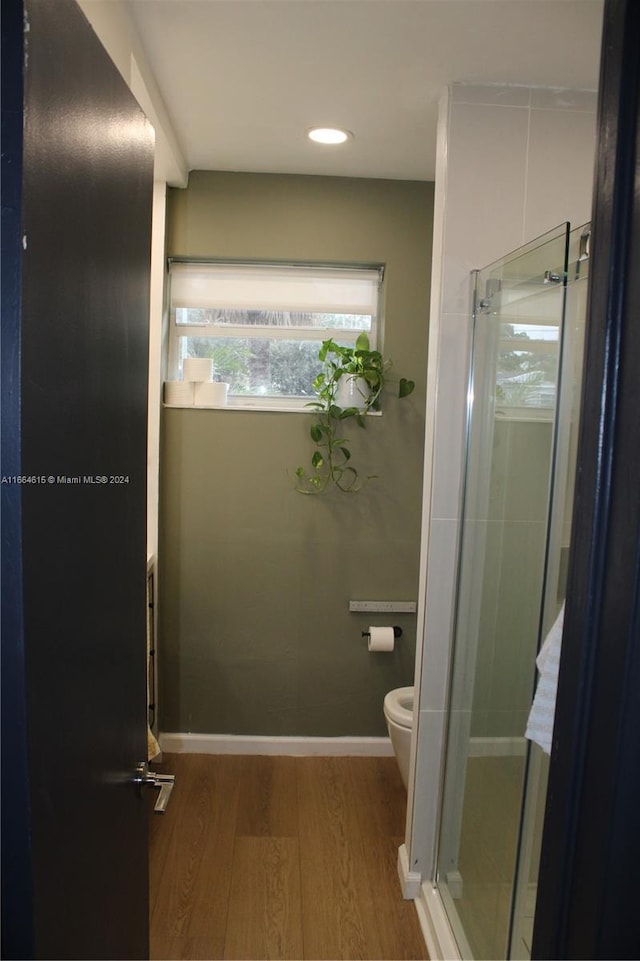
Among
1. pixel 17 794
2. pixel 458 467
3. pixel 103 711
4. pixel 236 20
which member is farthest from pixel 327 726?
pixel 236 20

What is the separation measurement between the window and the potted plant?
14cm

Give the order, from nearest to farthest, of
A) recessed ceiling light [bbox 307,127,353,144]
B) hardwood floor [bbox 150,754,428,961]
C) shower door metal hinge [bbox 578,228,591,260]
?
shower door metal hinge [bbox 578,228,591,260] → hardwood floor [bbox 150,754,428,961] → recessed ceiling light [bbox 307,127,353,144]

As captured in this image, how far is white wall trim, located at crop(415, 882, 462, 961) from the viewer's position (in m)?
1.86

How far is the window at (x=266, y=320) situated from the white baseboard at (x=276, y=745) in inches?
60.4

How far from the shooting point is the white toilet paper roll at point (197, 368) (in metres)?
2.85

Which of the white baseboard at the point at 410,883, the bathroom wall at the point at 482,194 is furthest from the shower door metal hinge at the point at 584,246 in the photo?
the white baseboard at the point at 410,883

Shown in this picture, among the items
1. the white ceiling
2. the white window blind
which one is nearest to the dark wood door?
the white ceiling

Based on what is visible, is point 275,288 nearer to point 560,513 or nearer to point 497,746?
point 560,513

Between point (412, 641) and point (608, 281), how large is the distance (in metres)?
2.49

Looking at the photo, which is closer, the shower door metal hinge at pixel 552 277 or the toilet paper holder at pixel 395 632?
the shower door metal hinge at pixel 552 277

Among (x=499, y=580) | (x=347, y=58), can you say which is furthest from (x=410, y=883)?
(x=347, y=58)

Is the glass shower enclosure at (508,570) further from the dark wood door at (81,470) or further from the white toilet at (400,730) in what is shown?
the dark wood door at (81,470)

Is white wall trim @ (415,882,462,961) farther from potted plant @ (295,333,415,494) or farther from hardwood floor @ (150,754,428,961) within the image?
potted plant @ (295,333,415,494)

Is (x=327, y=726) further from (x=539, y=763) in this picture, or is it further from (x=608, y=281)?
(x=608, y=281)
